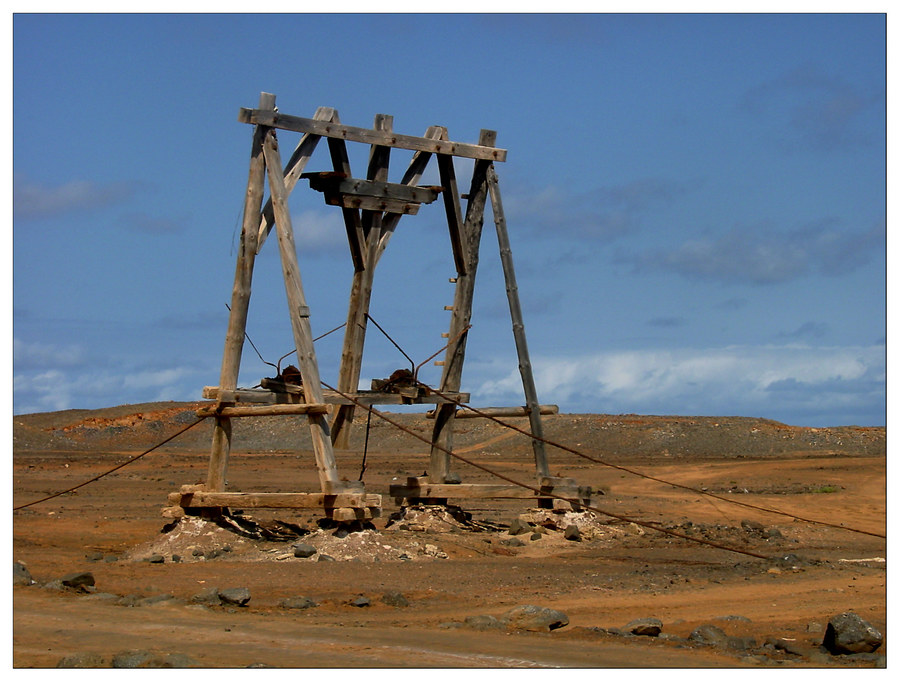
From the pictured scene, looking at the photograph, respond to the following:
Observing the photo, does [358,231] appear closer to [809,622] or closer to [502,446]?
[809,622]

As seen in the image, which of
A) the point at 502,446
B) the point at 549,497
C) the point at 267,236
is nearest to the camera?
the point at 267,236

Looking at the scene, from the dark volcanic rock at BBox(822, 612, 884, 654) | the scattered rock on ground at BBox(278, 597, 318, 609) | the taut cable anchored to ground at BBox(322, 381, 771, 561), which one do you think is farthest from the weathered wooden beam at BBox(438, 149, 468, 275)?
the dark volcanic rock at BBox(822, 612, 884, 654)

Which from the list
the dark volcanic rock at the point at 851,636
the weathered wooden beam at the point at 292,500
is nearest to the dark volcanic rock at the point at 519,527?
the weathered wooden beam at the point at 292,500

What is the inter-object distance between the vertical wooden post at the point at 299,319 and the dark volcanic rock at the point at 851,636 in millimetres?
6131

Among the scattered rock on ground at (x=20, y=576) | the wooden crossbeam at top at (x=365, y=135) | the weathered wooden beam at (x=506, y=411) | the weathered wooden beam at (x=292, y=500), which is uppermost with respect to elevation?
the wooden crossbeam at top at (x=365, y=135)

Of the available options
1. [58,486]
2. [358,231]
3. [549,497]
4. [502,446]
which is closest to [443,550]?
[549,497]

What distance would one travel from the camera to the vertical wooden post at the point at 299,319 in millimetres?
14867

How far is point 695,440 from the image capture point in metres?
41.1

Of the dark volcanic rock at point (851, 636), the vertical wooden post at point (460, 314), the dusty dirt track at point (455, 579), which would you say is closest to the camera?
the dusty dirt track at point (455, 579)

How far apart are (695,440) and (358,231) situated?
86.5 ft

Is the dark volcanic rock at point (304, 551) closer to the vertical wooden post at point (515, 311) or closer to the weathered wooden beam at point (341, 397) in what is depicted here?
the weathered wooden beam at point (341, 397)

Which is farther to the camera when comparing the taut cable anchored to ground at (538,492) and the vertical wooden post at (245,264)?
the vertical wooden post at (245,264)

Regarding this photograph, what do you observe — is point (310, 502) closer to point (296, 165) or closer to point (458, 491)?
point (458, 491)

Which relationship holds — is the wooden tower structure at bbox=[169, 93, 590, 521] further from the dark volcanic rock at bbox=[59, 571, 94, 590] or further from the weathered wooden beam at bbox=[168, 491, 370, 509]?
the dark volcanic rock at bbox=[59, 571, 94, 590]
